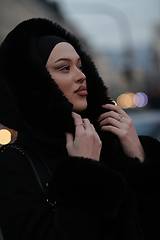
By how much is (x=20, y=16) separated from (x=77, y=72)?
1793 cm

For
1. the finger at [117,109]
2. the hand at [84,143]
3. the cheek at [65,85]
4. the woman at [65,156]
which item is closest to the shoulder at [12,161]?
the woman at [65,156]

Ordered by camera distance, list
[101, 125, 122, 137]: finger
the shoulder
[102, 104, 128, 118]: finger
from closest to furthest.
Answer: the shoulder < [101, 125, 122, 137]: finger < [102, 104, 128, 118]: finger

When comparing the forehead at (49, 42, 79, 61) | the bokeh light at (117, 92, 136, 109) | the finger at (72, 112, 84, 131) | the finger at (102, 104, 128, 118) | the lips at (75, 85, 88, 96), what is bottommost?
the finger at (72, 112, 84, 131)

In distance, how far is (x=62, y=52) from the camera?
5.01 feet

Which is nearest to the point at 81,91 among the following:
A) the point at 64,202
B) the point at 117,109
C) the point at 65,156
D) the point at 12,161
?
the point at 117,109

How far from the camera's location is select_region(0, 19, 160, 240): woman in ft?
3.48

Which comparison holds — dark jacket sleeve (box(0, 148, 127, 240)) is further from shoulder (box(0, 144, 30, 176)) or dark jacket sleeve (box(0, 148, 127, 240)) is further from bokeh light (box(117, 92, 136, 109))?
bokeh light (box(117, 92, 136, 109))

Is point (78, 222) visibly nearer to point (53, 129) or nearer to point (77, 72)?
point (53, 129)

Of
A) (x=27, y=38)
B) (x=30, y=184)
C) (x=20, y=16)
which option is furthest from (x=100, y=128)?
(x=20, y=16)

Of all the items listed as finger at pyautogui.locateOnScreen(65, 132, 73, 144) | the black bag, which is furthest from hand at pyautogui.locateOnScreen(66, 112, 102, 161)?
the black bag

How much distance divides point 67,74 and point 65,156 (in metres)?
0.58

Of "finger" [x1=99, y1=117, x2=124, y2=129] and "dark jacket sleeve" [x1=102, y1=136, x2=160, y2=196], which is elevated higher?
"finger" [x1=99, y1=117, x2=124, y2=129]

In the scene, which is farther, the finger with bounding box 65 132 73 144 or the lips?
the lips

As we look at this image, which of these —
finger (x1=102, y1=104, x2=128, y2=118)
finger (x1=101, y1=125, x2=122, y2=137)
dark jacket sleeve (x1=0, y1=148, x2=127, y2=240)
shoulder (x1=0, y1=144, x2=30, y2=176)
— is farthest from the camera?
finger (x1=102, y1=104, x2=128, y2=118)
